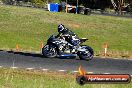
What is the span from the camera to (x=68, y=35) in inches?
928

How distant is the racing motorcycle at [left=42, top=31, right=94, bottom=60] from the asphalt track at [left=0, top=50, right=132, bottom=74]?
367 millimetres

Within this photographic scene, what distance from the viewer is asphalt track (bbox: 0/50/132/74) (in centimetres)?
2108

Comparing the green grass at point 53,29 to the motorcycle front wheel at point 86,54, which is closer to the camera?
the motorcycle front wheel at point 86,54

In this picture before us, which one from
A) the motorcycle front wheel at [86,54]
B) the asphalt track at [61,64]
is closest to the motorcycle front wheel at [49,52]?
the asphalt track at [61,64]

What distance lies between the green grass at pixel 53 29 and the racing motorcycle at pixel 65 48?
11.8 metres

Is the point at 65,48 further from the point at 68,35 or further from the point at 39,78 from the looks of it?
the point at 39,78

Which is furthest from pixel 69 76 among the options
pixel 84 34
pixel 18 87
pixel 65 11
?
pixel 65 11

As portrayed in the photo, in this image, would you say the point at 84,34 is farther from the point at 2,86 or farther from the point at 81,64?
the point at 2,86

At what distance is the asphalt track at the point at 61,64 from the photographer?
830 inches

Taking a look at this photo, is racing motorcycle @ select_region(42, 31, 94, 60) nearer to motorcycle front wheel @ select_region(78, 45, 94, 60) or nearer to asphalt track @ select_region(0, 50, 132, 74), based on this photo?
motorcycle front wheel @ select_region(78, 45, 94, 60)

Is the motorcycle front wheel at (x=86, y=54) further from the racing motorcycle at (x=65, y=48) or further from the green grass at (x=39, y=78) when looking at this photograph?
the green grass at (x=39, y=78)

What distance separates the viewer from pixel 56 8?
6750 centimetres

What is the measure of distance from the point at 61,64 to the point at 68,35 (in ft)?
6.63

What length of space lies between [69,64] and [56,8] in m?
45.5
